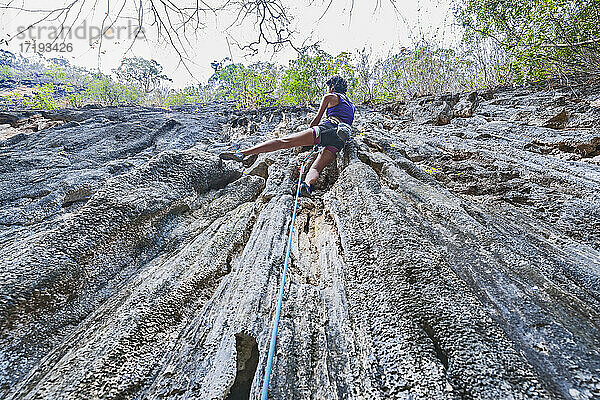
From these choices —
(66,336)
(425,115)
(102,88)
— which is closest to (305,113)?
(425,115)

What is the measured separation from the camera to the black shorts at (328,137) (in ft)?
16.7

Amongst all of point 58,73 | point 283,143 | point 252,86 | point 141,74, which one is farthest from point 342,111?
point 141,74

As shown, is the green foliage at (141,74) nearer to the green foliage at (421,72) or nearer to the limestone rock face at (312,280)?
the green foliage at (421,72)

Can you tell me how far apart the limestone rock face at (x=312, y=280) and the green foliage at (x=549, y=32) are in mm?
5284

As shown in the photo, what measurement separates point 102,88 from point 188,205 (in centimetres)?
2268

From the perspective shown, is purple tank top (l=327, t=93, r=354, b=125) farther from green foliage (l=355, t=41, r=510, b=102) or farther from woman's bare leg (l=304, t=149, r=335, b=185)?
green foliage (l=355, t=41, r=510, b=102)

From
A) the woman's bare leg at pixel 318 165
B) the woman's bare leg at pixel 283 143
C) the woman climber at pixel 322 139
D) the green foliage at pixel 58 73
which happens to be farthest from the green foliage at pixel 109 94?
the woman's bare leg at pixel 318 165

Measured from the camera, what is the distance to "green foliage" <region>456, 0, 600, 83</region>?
7.53 m

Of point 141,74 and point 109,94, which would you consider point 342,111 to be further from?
point 141,74

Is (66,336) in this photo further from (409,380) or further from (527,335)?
(527,335)

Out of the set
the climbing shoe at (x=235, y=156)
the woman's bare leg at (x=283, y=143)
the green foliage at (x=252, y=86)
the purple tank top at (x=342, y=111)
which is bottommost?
the climbing shoe at (x=235, y=156)

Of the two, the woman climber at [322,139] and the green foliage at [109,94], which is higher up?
the green foliage at [109,94]

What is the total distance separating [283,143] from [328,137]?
34.5 inches

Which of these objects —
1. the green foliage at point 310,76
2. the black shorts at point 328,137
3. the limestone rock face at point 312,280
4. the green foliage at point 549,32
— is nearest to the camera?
the limestone rock face at point 312,280
